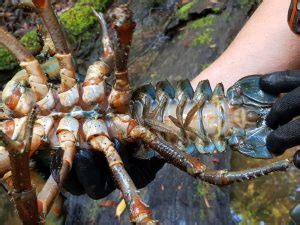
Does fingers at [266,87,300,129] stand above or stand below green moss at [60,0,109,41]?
above

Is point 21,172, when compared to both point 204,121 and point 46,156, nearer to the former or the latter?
point 46,156

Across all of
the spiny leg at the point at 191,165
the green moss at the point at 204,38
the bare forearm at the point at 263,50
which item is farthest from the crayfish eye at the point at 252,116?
the green moss at the point at 204,38

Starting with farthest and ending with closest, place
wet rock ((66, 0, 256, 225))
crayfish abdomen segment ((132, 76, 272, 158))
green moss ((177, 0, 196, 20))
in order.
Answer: green moss ((177, 0, 196, 20))
wet rock ((66, 0, 256, 225))
crayfish abdomen segment ((132, 76, 272, 158))

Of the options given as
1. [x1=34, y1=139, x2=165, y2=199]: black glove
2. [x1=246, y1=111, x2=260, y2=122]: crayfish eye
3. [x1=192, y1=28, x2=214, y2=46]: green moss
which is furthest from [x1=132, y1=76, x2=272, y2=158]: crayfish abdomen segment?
[x1=192, y1=28, x2=214, y2=46]: green moss

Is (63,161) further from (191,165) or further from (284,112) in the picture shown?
(284,112)

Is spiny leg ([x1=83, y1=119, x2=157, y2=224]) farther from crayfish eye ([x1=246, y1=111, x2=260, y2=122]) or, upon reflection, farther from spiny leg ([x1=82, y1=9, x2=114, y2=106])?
crayfish eye ([x1=246, y1=111, x2=260, y2=122])

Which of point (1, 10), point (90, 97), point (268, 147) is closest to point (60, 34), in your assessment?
point (90, 97)

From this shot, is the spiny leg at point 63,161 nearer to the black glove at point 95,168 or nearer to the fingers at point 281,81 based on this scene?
the black glove at point 95,168
